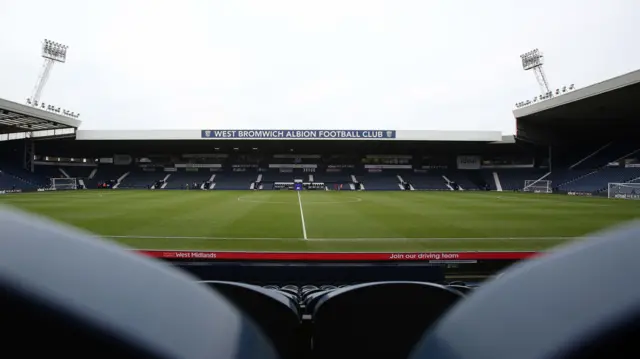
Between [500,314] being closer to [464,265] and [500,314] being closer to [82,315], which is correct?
[82,315]

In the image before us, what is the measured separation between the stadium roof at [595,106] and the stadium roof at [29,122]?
47.1m

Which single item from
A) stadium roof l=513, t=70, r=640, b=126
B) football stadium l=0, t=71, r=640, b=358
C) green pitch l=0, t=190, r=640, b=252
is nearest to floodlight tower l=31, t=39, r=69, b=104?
football stadium l=0, t=71, r=640, b=358

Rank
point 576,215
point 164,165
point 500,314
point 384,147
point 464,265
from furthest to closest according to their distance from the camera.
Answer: point 164,165
point 384,147
point 576,215
point 464,265
point 500,314

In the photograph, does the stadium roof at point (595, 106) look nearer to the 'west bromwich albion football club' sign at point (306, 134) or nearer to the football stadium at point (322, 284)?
the football stadium at point (322, 284)

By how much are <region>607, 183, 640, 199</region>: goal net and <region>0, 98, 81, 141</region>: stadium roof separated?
185 ft

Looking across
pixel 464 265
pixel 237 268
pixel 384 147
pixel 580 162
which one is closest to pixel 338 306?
pixel 237 268

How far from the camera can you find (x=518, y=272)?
90 centimetres

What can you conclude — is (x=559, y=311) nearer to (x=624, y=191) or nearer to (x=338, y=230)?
(x=338, y=230)

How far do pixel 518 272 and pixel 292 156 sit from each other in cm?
6160

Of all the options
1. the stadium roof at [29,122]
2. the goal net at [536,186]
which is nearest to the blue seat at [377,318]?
the stadium roof at [29,122]

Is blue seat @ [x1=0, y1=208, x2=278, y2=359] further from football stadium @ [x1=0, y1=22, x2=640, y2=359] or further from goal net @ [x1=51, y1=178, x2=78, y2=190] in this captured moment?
goal net @ [x1=51, y1=178, x2=78, y2=190]

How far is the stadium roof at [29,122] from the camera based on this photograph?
3052 cm

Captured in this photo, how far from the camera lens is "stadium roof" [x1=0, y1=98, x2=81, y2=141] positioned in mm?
30522

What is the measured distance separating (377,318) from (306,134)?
47233mm
